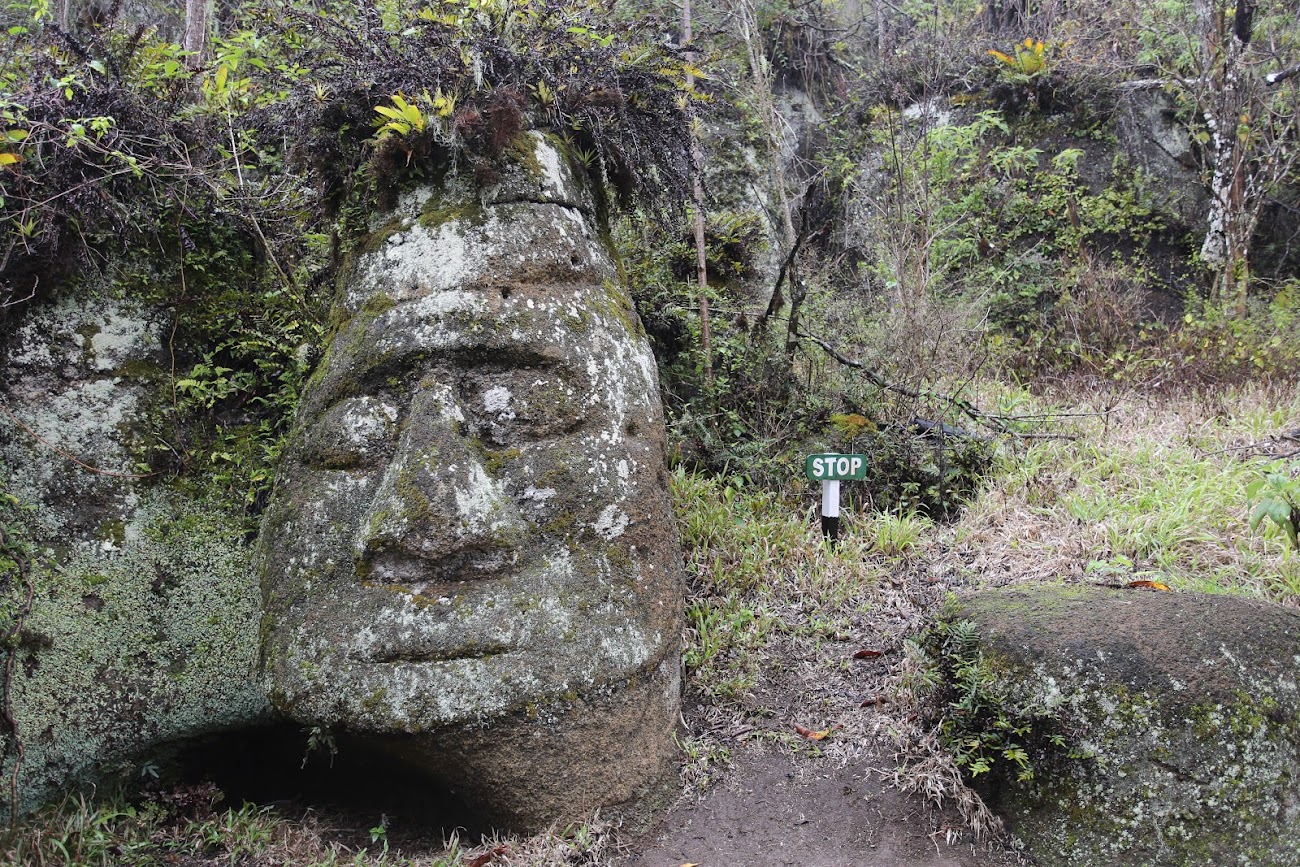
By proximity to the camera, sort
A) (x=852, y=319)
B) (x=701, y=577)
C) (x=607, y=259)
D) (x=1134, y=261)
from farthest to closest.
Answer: (x=1134, y=261)
(x=852, y=319)
(x=701, y=577)
(x=607, y=259)

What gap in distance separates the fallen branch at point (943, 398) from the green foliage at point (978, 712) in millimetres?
2480

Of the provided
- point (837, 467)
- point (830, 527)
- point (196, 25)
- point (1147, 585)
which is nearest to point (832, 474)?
point (837, 467)

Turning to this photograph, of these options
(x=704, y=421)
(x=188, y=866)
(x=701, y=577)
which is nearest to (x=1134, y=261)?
(x=704, y=421)

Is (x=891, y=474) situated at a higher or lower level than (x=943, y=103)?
lower

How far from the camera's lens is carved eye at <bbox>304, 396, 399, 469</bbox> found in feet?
10.4

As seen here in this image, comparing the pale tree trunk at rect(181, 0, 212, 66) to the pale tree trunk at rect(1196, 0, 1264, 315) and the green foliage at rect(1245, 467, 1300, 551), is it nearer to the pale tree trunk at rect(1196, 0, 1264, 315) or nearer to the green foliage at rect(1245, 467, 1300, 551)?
the green foliage at rect(1245, 467, 1300, 551)

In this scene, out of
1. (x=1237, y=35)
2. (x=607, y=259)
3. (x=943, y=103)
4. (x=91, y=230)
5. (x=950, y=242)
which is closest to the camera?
(x=91, y=230)

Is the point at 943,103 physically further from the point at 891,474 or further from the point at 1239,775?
the point at 1239,775

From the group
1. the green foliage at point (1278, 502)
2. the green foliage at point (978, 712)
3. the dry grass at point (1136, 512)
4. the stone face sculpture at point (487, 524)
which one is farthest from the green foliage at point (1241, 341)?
the stone face sculpture at point (487, 524)

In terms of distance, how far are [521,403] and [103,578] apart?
1818 mm

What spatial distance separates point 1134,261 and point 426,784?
947 cm

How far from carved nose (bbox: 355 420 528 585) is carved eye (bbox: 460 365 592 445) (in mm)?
197

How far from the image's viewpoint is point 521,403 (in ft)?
10.7

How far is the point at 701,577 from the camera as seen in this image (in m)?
4.45
